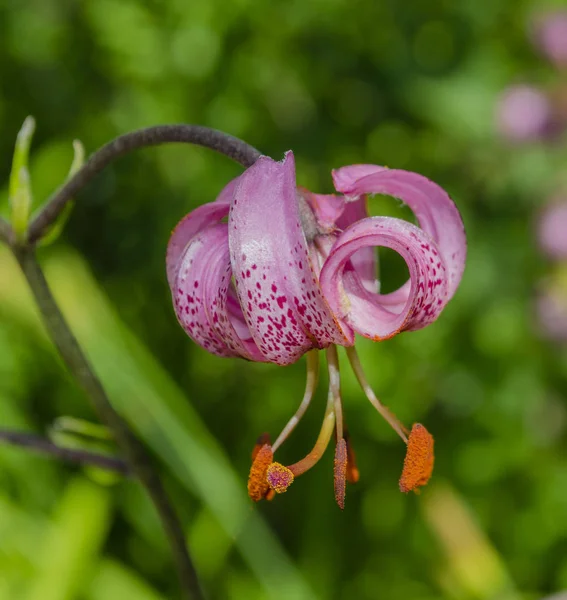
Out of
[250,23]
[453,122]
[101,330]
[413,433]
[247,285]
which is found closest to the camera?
[247,285]

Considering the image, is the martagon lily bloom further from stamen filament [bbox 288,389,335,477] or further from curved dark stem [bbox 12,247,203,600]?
curved dark stem [bbox 12,247,203,600]

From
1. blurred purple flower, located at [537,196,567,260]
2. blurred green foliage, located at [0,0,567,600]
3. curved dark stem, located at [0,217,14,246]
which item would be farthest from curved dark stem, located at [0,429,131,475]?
blurred purple flower, located at [537,196,567,260]

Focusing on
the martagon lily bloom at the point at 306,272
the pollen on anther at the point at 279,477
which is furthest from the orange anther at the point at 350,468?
the pollen on anther at the point at 279,477

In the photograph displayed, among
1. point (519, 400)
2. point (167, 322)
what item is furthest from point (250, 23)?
point (519, 400)

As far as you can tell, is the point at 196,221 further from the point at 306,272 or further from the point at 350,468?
the point at 350,468

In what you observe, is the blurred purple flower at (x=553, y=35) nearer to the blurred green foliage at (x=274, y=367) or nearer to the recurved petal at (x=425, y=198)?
the blurred green foliage at (x=274, y=367)

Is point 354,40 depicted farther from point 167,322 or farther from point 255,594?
point 255,594

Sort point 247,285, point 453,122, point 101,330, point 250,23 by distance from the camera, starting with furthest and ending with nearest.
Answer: point 453,122 < point 250,23 < point 101,330 < point 247,285
